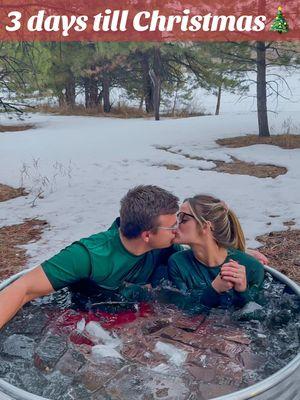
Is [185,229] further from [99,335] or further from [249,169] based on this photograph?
[249,169]

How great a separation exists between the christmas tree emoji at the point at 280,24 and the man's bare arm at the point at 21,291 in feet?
28.0

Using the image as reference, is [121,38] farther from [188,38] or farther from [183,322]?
[183,322]

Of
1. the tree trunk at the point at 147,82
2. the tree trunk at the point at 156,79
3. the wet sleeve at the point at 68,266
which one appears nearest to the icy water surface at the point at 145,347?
the wet sleeve at the point at 68,266

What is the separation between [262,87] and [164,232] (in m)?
8.76

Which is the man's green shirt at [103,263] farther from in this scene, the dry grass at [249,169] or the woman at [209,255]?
the dry grass at [249,169]

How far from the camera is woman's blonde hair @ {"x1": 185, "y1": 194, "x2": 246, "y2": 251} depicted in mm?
2590

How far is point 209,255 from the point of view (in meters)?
2.66

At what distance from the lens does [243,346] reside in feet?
7.61

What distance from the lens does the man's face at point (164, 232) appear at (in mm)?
2511

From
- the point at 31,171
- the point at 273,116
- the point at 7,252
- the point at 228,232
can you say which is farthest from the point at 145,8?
the point at 228,232


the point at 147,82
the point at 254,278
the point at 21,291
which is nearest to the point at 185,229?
the point at 254,278

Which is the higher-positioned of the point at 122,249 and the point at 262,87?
the point at 262,87

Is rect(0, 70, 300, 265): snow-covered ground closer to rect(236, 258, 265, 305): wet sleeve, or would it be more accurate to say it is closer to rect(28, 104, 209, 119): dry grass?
rect(236, 258, 265, 305): wet sleeve

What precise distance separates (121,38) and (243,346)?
12.5 meters
